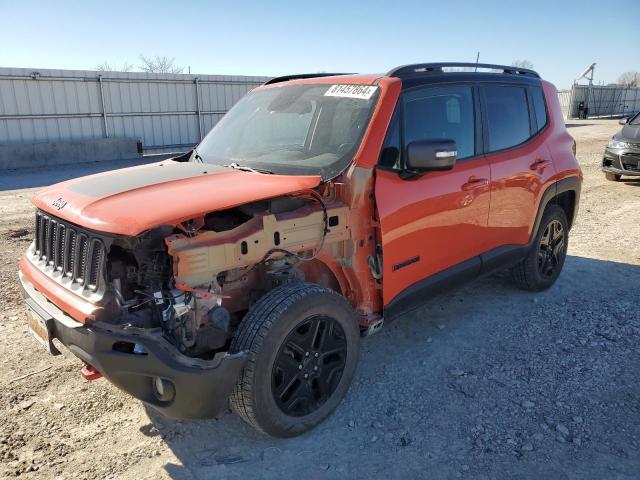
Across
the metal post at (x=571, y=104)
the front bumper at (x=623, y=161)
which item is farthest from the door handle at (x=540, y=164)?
the metal post at (x=571, y=104)

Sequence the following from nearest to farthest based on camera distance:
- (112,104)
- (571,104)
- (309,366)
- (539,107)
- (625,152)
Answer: (309,366) < (539,107) < (625,152) < (112,104) < (571,104)

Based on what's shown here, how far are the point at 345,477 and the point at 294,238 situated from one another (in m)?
1.30

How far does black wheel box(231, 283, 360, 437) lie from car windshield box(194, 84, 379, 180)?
2.69ft

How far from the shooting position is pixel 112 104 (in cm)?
1731

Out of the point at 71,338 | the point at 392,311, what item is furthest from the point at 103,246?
the point at 392,311

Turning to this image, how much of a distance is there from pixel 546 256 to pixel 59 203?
172 inches

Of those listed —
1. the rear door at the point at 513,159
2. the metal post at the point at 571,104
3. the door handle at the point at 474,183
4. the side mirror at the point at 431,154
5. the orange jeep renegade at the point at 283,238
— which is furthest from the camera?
the metal post at the point at 571,104

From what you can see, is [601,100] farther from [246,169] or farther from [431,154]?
[246,169]

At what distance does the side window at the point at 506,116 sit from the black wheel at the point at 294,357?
2.12 metres

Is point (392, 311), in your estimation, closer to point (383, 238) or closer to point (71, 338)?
point (383, 238)

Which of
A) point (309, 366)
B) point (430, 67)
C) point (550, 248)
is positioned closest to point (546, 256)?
point (550, 248)

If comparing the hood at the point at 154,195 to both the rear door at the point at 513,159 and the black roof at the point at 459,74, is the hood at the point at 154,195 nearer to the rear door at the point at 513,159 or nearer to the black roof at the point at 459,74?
the black roof at the point at 459,74

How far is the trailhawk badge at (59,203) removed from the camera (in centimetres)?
288

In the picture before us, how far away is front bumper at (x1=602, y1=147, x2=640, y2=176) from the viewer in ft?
34.9
